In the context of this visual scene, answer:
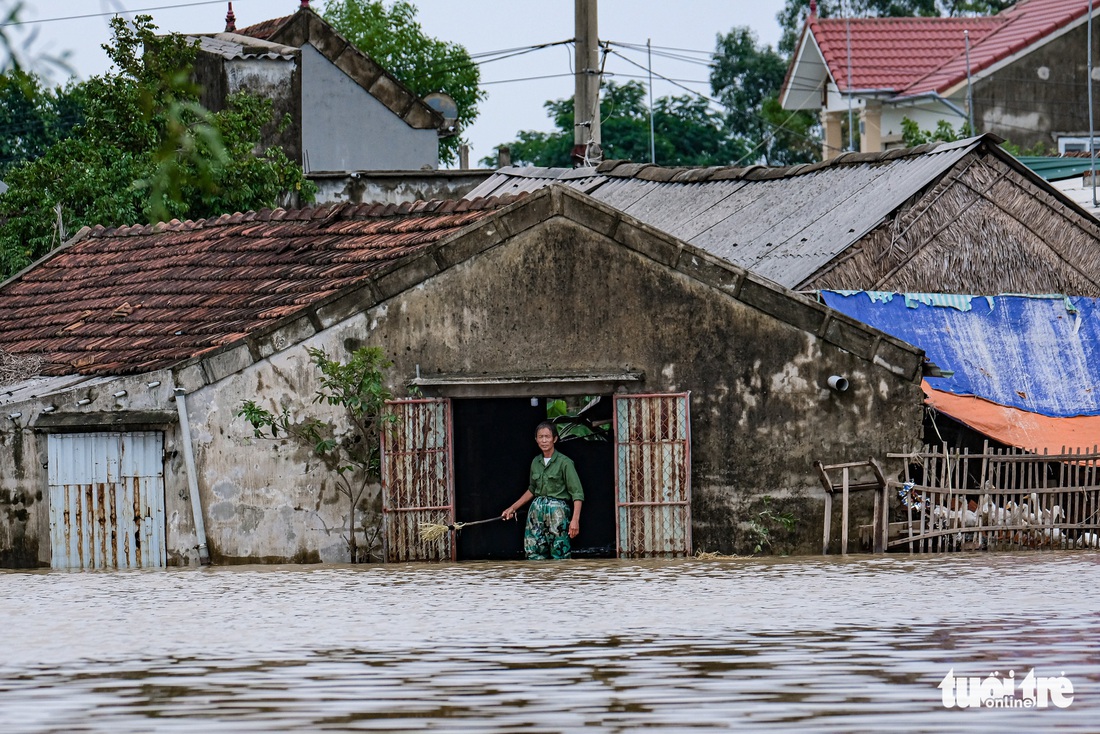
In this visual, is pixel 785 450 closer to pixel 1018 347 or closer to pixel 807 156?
pixel 1018 347

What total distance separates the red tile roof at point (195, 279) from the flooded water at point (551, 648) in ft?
9.68

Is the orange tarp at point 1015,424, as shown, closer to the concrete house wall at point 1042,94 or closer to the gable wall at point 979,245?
the gable wall at point 979,245

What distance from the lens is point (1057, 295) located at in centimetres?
1820

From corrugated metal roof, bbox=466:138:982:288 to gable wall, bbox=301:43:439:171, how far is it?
8762 millimetres

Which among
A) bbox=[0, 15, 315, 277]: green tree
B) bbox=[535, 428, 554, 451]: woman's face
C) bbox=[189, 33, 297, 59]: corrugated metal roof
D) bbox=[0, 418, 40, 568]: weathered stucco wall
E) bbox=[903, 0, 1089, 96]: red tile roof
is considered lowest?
bbox=[0, 418, 40, 568]: weathered stucco wall

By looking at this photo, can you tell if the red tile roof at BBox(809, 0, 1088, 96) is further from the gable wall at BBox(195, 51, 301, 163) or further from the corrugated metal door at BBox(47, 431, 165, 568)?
the corrugated metal door at BBox(47, 431, 165, 568)


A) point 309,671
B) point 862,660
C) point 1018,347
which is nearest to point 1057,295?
point 1018,347

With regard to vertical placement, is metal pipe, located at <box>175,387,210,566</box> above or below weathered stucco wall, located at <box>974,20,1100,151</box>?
below

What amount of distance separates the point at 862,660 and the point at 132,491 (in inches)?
Result: 324

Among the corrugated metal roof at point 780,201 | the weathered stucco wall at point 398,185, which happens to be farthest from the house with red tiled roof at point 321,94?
the corrugated metal roof at point 780,201

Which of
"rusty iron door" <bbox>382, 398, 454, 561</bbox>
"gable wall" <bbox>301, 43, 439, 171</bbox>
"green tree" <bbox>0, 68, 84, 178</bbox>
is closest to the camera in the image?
"rusty iron door" <bbox>382, 398, 454, 561</bbox>

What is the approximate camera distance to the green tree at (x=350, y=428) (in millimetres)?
13828

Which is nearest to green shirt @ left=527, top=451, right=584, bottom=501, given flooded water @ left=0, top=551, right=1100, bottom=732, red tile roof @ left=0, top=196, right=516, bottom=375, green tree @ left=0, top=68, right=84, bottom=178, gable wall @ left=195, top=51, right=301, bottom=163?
flooded water @ left=0, top=551, right=1100, bottom=732

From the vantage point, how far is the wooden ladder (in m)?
14.1
